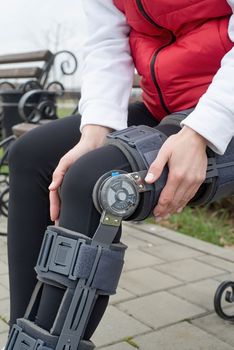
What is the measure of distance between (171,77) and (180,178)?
1.15ft

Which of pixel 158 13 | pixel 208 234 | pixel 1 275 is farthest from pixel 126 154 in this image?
pixel 208 234

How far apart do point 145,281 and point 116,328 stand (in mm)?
516

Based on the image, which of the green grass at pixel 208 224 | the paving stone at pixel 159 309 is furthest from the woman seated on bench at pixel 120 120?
the green grass at pixel 208 224

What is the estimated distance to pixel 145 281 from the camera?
2.55 metres

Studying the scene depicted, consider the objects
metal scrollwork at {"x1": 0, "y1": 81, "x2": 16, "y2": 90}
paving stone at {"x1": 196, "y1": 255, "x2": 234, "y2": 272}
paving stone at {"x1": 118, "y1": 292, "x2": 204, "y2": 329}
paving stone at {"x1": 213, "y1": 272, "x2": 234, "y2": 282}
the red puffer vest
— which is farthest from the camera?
metal scrollwork at {"x1": 0, "y1": 81, "x2": 16, "y2": 90}

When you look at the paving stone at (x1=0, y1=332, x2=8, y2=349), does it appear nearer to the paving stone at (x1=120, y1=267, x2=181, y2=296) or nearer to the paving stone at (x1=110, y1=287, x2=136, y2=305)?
the paving stone at (x1=110, y1=287, x2=136, y2=305)

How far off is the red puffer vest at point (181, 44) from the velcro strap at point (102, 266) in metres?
0.47

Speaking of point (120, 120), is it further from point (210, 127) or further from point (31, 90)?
point (31, 90)

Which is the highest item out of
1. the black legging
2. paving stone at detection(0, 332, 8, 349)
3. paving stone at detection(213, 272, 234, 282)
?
the black legging

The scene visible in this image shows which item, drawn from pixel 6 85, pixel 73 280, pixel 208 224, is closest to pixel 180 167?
pixel 73 280

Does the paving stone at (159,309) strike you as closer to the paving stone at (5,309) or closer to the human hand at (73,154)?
the paving stone at (5,309)

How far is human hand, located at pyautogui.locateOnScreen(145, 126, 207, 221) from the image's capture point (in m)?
1.19

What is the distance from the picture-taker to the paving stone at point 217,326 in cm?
200

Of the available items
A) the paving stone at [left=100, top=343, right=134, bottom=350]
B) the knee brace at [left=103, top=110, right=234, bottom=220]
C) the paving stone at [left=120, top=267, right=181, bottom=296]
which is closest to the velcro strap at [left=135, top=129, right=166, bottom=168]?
the knee brace at [left=103, top=110, right=234, bottom=220]
